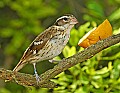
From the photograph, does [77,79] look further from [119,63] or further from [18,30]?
[18,30]

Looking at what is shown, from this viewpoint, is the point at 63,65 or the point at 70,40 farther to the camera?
the point at 70,40

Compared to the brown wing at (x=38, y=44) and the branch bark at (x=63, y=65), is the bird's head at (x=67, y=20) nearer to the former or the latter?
the brown wing at (x=38, y=44)

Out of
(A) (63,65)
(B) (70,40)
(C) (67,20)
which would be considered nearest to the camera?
(A) (63,65)

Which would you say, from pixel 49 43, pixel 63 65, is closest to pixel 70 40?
pixel 49 43

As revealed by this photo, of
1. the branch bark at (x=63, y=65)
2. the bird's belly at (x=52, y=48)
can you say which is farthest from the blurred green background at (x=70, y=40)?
the branch bark at (x=63, y=65)

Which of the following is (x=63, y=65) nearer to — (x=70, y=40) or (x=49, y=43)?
(x=49, y=43)

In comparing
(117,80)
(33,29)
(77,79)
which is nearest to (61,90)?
(77,79)

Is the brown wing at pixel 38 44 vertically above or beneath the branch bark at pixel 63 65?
above
